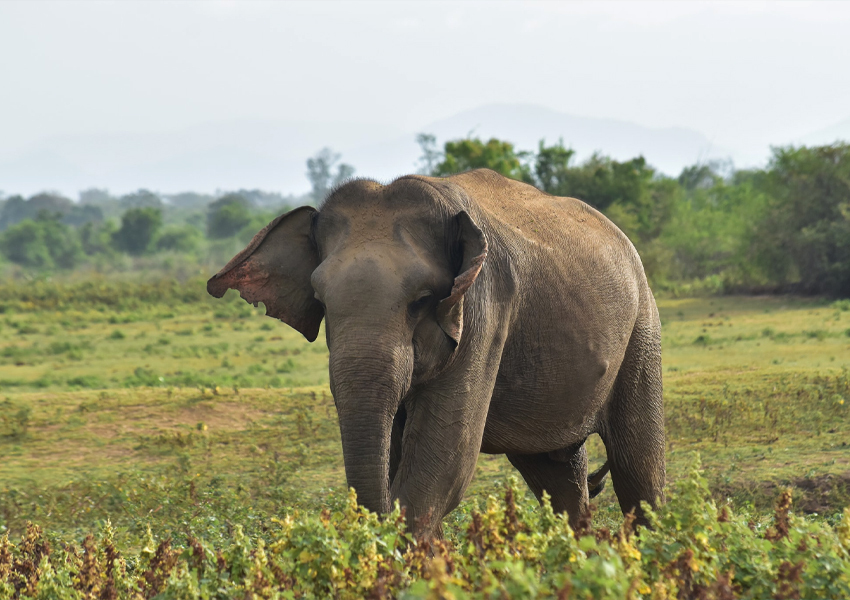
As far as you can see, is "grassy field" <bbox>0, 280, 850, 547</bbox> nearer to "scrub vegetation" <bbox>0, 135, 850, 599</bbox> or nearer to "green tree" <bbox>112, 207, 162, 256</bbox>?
"scrub vegetation" <bbox>0, 135, 850, 599</bbox>

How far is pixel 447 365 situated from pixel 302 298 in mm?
920

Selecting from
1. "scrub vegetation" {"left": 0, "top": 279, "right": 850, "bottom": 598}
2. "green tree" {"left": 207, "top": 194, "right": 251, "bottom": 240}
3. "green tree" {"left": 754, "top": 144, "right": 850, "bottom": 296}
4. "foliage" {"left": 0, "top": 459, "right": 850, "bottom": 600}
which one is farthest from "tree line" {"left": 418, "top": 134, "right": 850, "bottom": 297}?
"green tree" {"left": 207, "top": 194, "right": 251, "bottom": 240}

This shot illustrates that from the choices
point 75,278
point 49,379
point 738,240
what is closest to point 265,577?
point 49,379

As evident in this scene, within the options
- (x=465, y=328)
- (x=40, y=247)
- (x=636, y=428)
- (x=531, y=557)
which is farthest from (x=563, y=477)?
(x=40, y=247)

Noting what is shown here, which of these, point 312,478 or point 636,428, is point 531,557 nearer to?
point 636,428

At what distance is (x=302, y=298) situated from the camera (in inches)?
200

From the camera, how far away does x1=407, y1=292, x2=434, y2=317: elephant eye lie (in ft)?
14.3

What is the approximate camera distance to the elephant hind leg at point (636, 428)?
19.5ft

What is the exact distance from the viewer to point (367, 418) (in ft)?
13.7

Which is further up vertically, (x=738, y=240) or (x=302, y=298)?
(x=302, y=298)

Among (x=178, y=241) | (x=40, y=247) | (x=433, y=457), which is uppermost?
(x=433, y=457)

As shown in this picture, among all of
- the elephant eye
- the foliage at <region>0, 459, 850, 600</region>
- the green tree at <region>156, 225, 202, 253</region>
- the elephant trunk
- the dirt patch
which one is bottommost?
the green tree at <region>156, 225, 202, 253</region>

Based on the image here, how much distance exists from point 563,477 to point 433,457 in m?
1.78

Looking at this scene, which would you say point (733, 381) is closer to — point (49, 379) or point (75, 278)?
point (49, 379)
